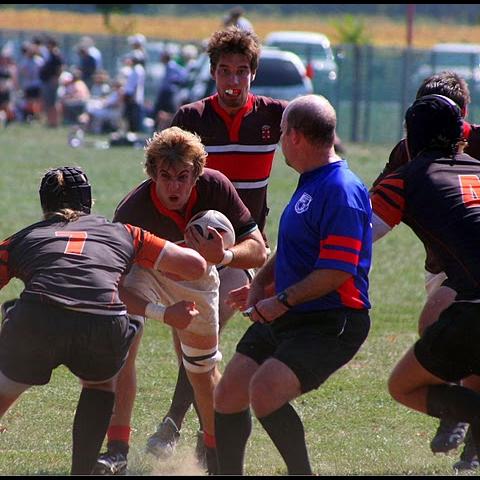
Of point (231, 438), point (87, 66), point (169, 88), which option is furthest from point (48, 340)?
point (87, 66)

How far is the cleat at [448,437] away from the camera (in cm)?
589

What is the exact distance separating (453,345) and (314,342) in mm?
629

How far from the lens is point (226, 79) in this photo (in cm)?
645

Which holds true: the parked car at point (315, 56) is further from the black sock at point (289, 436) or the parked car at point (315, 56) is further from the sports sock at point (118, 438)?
the black sock at point (289, 436)

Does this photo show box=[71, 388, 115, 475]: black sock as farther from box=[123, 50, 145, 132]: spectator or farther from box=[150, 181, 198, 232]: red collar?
box=[123, 50, 145, 132]: spectator

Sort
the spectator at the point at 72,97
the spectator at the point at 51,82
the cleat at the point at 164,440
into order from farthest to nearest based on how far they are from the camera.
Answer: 1. the spectator at the point at 72,97
2. the spectator at the point at 51,82
3. the cleat at the point at 164,440

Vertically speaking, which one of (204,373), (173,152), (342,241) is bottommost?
(204,373)

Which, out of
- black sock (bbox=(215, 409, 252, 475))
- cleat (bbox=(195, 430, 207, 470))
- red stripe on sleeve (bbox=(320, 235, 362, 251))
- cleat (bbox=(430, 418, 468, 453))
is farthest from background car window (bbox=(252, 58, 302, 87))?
red stripe on sleeve (bbox=(320, 235, 362, 251))

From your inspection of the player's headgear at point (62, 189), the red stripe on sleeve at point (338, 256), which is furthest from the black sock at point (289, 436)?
the player's headgear at point (62, 189)

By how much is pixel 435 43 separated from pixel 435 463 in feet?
138

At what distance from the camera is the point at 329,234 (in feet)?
15.9

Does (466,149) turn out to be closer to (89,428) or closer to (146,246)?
(146,246)

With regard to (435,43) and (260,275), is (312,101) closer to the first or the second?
(260,275)

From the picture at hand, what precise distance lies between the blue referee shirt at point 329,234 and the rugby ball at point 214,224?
48 centimetres
